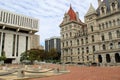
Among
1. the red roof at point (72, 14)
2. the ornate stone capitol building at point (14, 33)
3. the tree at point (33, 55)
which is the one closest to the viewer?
the red roof at point (72, 14)

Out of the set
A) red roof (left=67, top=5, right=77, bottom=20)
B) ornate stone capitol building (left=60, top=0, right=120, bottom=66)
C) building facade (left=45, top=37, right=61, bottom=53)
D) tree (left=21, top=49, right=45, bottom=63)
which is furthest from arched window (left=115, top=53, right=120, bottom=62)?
building facade (left=45, top=37, right=61, bottom=53)

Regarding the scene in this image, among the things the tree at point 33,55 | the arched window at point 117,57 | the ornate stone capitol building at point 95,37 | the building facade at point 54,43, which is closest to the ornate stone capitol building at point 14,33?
the tree at point 33,55

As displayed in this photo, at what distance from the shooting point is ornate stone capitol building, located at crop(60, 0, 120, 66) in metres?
51.8

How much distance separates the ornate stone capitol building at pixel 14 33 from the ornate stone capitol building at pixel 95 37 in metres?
38.7

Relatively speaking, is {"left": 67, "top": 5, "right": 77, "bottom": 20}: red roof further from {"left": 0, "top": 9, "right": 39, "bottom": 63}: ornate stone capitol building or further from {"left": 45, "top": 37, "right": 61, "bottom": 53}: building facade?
{"left": 45, "top": 37, "right": 61, "bottom": 53}: building facade

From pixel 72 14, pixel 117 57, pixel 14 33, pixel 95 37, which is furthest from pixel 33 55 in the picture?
pixel 117 57

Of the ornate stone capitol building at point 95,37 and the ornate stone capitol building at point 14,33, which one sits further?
the ornate stone capitol building at point 14,33

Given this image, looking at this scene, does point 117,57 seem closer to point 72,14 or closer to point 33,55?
point 72,14

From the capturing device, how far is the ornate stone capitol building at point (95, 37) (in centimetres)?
5184

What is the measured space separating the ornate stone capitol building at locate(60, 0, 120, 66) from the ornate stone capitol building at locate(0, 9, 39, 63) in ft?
127

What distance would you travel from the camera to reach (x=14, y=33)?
98.3m

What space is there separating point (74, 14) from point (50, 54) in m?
27.6

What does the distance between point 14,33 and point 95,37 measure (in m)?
60.7

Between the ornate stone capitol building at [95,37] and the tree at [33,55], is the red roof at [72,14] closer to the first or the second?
the ornate stone capitol building at [95,37]
